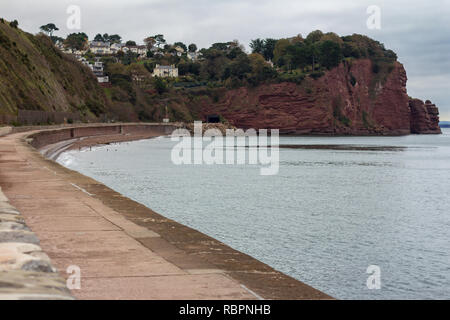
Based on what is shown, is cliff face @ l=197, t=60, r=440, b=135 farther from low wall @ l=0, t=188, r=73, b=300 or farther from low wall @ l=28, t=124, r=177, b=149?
low wall @ l=0, t=188, r=73, b=300

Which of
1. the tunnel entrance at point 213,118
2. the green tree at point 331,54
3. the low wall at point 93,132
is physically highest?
the green tree at point 331,54

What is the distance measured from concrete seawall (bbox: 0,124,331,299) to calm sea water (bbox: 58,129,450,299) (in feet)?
12.0

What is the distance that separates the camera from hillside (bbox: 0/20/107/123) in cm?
8325

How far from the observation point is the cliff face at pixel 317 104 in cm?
17925

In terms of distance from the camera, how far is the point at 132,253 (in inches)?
357

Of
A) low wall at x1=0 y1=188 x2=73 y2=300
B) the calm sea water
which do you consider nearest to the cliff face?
the calm sea water

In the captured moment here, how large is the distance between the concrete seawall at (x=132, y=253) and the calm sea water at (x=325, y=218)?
3.66m

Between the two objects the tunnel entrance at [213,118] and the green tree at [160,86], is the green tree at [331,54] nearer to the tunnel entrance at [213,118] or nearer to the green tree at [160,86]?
the tunnel entrance at [213,118]

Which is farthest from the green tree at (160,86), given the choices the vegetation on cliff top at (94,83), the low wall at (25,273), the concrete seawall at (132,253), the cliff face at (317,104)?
the low wall at (25,273)

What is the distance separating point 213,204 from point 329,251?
1104 cm

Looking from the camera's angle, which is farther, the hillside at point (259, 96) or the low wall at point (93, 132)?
the hillside at point (259, 96)

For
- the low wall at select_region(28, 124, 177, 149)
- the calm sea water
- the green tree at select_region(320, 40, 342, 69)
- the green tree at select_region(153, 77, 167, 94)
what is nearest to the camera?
the calm sea water

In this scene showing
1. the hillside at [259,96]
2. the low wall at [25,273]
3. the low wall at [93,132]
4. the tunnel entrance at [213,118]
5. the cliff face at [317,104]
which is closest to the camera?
the low wall at [25,273]
